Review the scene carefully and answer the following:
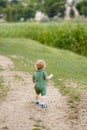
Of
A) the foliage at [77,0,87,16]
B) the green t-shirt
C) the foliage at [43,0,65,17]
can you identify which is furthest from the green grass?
the foliage at [43,0,65,17]

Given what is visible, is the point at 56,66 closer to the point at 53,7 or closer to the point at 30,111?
the point at 30,111

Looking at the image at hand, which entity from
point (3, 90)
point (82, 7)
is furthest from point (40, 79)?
point (82, 7)

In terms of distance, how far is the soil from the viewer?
843 cm

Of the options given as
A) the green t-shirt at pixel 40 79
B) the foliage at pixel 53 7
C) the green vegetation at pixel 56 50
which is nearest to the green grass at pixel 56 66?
the green vegetation at pixel 56 50

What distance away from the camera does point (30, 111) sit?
9.31 metres

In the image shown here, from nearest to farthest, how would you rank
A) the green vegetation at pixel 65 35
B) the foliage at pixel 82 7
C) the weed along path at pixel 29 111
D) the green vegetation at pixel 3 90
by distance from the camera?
the weed along path at pixel 29 111
the green vegetation at pixel 3 90
the green vegetation at pixel 65 35
the foliage at pixel 82 7

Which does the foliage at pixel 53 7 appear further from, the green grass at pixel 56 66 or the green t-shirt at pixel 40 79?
the green t-shirt at pixel 40 79

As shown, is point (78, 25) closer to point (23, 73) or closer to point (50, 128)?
point (23, 73)

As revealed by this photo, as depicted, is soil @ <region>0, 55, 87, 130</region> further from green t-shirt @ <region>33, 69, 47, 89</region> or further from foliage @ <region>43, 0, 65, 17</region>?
foliage @ <region>43, 0, 65, 17</region>

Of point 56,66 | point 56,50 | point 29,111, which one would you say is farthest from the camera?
point 56,50

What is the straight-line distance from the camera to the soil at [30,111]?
8.43m

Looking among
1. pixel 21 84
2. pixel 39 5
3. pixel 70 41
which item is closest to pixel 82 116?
pixel 21 84

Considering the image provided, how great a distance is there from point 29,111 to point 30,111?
0.02 metres

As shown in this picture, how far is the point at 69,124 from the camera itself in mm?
8641
